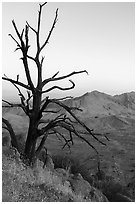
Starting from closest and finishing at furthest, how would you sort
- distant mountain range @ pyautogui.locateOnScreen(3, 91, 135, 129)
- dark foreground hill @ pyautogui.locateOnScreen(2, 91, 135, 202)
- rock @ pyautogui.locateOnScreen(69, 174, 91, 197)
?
dark foreground hill @ pyautogui.locateOnScreen(2, 91, 135, 202) → rock @ pyautogui.locateOnScreen(69, 174, 91, 197) → distant mountain range @ pyautogui.locateOnScreen(3, 91, 135, 129)

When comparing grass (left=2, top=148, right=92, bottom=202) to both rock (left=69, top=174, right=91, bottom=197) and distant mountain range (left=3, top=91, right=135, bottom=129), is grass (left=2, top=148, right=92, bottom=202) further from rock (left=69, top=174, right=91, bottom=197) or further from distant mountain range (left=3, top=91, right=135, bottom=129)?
distant mountain range (left=3, top=91, right=135, bottom=129)

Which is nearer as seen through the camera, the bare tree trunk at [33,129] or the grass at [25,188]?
the grass at [25,188]

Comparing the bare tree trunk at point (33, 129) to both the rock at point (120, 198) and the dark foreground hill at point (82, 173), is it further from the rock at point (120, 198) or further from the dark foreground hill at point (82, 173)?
the rock at point (120, 198)

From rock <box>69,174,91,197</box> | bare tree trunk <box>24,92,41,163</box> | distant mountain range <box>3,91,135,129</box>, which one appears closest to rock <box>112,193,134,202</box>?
rock <box>69,174,91,197</box>

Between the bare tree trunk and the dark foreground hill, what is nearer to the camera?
the dark foreground hill

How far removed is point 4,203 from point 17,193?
0.96 metres

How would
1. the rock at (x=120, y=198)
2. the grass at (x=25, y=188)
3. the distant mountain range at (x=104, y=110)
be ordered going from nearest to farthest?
1. the grass at (x=25, y=188)
2. the rock at (x=120, y=198)
3. the distant mountain range at (x=104, y=110)

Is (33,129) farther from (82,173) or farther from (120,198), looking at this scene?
(82,173)

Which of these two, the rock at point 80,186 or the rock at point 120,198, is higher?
the rock at point 80,186

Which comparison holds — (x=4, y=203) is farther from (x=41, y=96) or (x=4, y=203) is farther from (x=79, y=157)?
(x=79, y=157)

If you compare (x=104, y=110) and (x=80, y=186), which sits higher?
(x=104, y=110)

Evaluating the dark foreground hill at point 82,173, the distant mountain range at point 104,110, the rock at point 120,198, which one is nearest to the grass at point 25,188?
the dark foreground hill at point 82,173

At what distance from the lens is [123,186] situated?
2020cm

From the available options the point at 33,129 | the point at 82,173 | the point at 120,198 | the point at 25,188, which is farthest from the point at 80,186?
the point at 82,173
